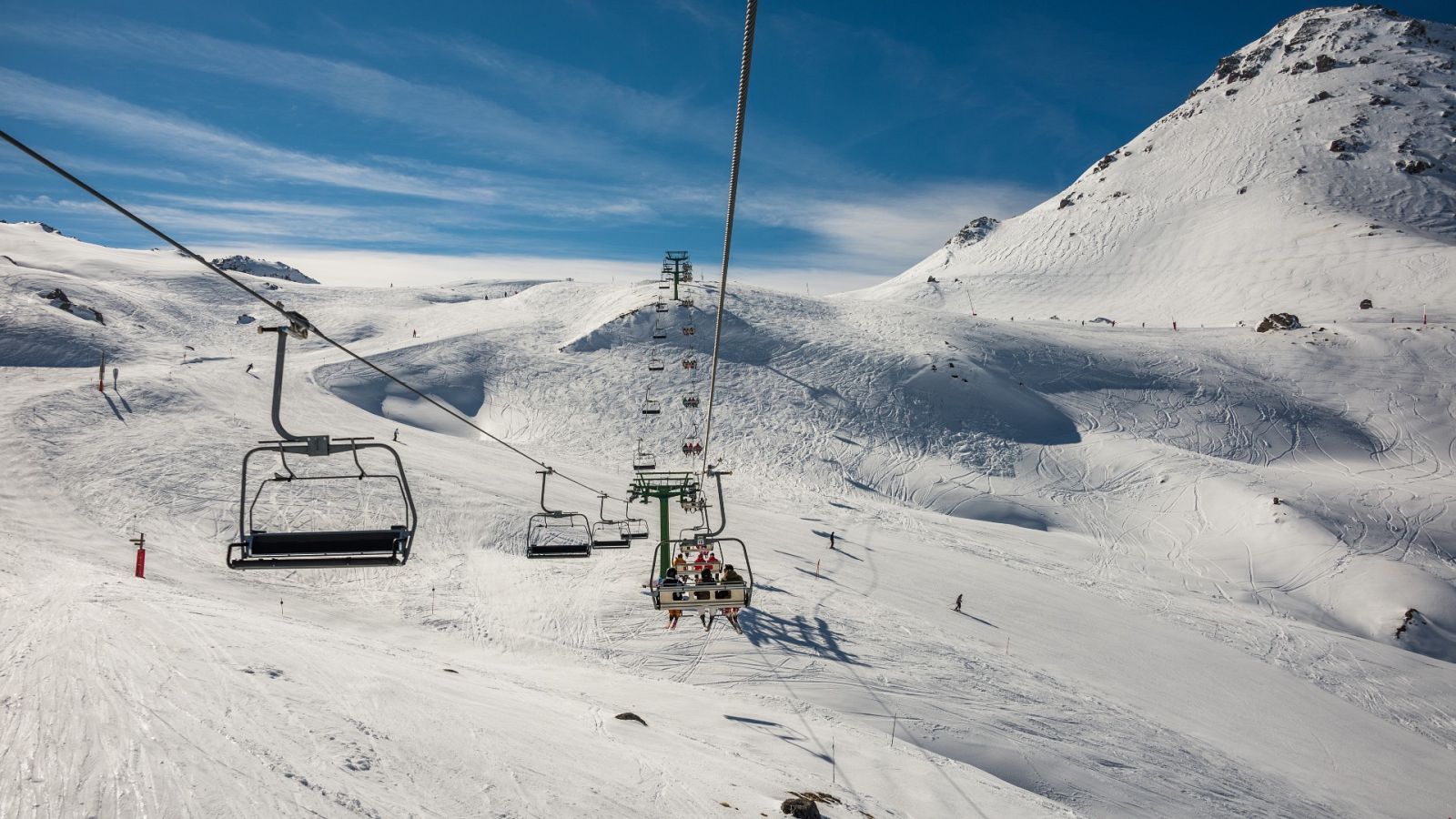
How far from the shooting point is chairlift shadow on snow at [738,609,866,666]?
2222cm

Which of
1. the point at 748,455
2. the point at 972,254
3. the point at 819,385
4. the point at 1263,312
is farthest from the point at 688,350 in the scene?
the point at 972,254

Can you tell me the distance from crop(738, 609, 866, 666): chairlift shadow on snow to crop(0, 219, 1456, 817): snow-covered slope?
0.12 metres

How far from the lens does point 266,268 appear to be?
149125mm

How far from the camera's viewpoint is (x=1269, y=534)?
125ft

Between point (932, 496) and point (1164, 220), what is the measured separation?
101816 millimetres

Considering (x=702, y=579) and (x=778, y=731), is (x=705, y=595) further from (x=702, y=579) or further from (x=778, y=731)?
(x=778, y=731)

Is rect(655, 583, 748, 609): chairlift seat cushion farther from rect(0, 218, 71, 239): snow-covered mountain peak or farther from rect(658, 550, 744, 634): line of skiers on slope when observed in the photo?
rect(0, 218, 71, 239): snow-covered mountain peak

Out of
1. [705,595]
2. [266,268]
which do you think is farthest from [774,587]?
[266,268]

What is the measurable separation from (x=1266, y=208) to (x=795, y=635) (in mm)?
125205

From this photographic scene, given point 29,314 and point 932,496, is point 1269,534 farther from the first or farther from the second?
point 29,314

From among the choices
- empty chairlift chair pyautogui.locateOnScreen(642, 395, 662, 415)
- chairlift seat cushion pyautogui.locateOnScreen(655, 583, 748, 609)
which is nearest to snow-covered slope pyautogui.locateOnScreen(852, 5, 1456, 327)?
empty chairlift chair pyautogui.locateOnScreen(642, 395, 662, 415)

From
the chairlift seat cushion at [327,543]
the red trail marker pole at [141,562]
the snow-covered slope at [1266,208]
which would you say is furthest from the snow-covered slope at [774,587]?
the snow-covered slope at [1266,208]

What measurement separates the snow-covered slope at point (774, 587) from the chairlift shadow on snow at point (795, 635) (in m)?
0.12

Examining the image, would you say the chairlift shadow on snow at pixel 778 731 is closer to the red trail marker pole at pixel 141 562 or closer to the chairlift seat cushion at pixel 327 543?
the chairlift seat cushion at pixel 327 543
